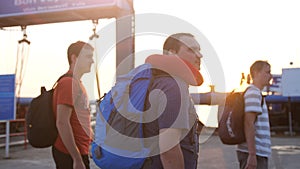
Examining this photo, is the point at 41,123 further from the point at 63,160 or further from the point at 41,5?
the point at 41,5

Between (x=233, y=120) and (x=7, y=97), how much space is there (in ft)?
28.2

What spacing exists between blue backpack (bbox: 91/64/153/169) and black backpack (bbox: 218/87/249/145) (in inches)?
59.6

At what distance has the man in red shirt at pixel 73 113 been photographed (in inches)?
106

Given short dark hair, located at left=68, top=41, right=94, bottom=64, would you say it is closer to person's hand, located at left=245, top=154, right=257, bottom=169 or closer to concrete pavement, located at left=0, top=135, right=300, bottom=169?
person's hand, located at left=245, top=154, right=257, bottom=169

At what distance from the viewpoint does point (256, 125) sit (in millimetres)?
3316

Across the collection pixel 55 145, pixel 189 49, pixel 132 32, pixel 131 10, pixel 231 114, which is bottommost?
pixel 55 145

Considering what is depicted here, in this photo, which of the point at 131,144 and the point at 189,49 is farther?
the point at 189,49

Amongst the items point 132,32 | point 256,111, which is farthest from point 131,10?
point 256,111

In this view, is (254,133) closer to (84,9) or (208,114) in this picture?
(208,114)

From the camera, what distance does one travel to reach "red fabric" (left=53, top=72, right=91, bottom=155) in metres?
2.71

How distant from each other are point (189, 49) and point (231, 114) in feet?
4.48

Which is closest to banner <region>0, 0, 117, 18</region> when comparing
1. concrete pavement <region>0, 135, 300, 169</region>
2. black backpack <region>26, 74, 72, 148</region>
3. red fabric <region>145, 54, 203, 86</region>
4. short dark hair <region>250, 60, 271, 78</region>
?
concrete pavement <region>0, 135, 300, 169</region>

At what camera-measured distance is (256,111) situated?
3172 mm

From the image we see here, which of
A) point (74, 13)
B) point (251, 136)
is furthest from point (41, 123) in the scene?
point (74, 13)
